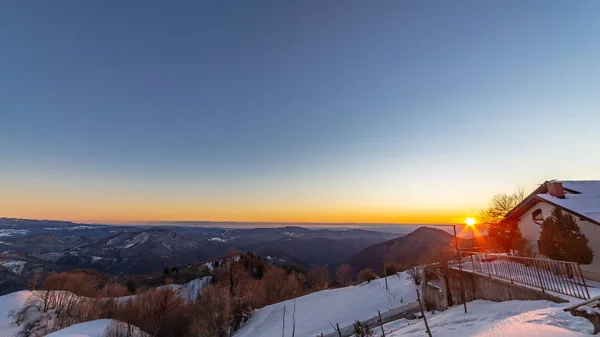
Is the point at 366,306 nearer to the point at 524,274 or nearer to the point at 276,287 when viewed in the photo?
the point at 524,274

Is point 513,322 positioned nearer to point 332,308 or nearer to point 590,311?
point 590,311

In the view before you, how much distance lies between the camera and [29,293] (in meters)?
57.9

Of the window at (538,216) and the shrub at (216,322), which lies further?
the shrub at (216,322)

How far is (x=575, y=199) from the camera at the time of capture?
58.3 feet

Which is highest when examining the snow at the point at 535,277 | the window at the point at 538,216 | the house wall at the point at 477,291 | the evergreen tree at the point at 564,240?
the window at the point at 538,216

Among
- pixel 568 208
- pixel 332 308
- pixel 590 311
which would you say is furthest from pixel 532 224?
pixel 332 308

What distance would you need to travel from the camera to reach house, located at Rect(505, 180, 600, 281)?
1538 centimetres

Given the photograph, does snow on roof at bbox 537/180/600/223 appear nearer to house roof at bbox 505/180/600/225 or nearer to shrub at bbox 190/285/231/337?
house roof at bbox 505/180/600/225

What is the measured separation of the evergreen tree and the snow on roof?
1.98 feet

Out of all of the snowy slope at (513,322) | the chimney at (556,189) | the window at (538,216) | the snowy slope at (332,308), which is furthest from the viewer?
the snowy slope at (332,308)

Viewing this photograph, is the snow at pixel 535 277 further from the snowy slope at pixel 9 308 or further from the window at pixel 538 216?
the snowy slope at pixel 9 308

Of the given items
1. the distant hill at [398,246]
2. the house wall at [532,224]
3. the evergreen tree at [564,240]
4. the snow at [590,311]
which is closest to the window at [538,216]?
the house wall at [532,224]

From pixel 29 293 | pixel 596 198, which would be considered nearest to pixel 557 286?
pixel 596 198

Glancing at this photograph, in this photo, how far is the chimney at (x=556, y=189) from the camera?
730 inches
